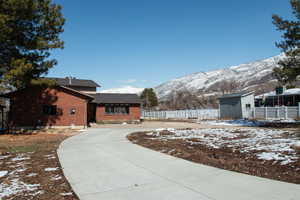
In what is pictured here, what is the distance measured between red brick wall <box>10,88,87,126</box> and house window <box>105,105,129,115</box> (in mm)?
7927

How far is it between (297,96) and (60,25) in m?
32.9

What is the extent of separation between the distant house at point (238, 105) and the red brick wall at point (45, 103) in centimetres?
2258

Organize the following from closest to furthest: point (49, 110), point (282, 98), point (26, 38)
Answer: point (26, 38) < point (49, 110) < point (282, 98)

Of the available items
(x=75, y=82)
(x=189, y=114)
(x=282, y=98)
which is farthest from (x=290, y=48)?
(x=75, y=82)

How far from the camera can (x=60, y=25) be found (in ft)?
59.8

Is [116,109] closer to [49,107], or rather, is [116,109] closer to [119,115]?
[119,115]

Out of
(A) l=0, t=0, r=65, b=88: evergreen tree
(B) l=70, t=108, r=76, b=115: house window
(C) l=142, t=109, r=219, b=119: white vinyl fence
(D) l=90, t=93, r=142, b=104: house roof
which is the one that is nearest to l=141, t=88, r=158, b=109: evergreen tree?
(C) l=142, t=109, r=219, b=119: white vinyl fence

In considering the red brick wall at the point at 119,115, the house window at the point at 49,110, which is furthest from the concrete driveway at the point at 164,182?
the red brick wall at the point at 119,115

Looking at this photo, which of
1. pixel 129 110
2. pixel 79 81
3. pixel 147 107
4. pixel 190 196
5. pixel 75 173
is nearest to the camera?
pixel 190 196

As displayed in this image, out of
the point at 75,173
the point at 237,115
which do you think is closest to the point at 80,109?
the point at 75,173

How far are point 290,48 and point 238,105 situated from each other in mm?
16097

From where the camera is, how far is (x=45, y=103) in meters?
22.1

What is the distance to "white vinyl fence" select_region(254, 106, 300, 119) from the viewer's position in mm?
26992

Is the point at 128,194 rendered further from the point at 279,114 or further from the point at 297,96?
the point at 297,96
